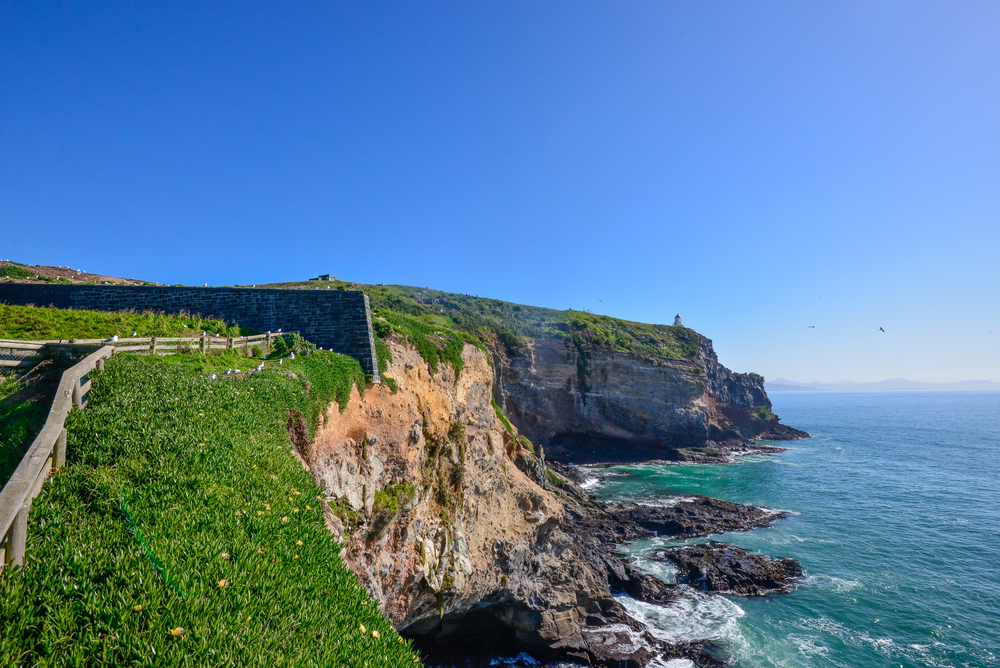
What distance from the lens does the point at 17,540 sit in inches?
181

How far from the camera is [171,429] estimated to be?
7.63m

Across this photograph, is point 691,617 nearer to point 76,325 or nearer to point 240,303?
point 240,303

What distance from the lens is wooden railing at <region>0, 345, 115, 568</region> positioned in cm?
452

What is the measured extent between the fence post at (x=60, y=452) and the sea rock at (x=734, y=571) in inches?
1093

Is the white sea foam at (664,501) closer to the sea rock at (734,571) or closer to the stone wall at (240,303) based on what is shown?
the sea rock at (734,571)

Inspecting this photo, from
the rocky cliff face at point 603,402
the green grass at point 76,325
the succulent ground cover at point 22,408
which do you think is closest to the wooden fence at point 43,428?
the succulent ground cover at point 22,408

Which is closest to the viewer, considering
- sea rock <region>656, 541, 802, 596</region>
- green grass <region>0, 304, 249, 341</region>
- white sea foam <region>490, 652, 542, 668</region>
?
green grass <region>0, 304, 249, 341</region>

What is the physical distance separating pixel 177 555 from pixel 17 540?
146 centimetres

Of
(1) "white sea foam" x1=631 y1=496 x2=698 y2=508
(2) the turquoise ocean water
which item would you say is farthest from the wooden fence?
(1) "white sea foam" x1=631 y1=496 x2=698 y2=508

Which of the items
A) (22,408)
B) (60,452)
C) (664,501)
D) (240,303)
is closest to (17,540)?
(60,452)

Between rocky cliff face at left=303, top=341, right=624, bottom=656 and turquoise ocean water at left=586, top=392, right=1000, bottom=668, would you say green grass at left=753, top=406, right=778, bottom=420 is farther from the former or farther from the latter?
rocky cliff face at left=303, top=341, right=624, bottom=656

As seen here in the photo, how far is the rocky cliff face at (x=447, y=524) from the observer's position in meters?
14.2

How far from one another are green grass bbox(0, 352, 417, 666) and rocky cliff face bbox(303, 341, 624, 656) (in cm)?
377

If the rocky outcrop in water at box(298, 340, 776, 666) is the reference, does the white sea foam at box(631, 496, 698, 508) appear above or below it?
below
